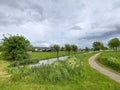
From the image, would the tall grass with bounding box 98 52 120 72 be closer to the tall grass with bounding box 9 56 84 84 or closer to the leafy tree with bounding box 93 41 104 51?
the tall grass with bounding box 9 56 84 84

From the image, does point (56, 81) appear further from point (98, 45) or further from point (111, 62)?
point (98, 45)

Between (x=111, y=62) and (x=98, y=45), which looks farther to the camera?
(x=98, y=45)

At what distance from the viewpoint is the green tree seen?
63.8 feet

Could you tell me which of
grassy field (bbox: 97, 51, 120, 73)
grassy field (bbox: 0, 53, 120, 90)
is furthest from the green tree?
grassy field (bbox: 97, 51, 120, 73)

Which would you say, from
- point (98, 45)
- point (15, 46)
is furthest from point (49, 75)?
point (98, 45)

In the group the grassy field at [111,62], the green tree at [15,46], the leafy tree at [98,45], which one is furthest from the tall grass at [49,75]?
the leafy tree at [98,45]

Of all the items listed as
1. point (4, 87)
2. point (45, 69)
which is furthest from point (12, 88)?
point (45, 69)

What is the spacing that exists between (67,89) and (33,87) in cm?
229

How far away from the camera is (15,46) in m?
19.4

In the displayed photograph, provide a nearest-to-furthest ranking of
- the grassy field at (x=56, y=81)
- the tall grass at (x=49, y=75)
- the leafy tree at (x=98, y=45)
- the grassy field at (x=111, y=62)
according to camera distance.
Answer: the grassy field at (x=56, y=81)
the tall grass at (x=49, y=75)
the grassy field at (x=111, y=62)
the leafy tree at (x=98, y=45)

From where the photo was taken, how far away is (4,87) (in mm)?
9930

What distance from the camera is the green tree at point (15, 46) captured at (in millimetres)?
19458

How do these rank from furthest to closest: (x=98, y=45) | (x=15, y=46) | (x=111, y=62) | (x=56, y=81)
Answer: (x=98, y=45)
(x=15, y=46)
(x=111, y=62)
(x=56, y=81)

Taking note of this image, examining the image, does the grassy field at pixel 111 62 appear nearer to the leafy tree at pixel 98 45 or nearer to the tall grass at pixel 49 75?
the tall grass at pixel 49 75
